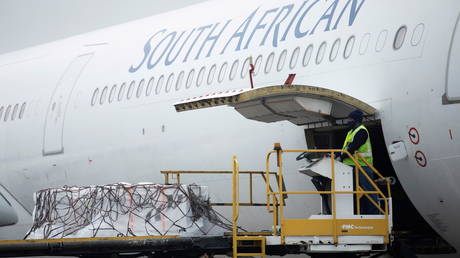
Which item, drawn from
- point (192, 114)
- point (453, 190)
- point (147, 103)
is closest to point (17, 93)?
point (147, 103)

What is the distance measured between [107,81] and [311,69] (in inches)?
195

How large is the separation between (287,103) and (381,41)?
163 cm

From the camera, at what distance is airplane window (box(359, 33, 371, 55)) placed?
37.7ft

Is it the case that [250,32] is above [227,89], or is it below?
above

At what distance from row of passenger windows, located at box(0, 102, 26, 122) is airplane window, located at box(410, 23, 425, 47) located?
9.19 m

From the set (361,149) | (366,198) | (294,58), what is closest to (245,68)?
(294,58)

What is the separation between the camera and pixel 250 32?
13.4m

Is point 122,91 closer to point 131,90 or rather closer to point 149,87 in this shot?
point 131,90

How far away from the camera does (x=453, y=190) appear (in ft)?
34.2

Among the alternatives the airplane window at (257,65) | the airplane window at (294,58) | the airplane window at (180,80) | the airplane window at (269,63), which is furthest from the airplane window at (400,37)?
the airplane window at (180,80)

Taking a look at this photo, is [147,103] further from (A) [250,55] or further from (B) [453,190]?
(B) [453,190]

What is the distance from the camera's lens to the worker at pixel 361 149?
10641mm

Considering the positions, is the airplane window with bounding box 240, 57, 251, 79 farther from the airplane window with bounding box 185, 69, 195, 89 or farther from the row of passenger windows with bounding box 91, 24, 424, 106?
the airplane window with bounding box 185, 69, 195, 89

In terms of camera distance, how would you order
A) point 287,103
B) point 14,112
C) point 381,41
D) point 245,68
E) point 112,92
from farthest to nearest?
point 14,112, point 112,92, point 245,68, point 381,41, point 287,103
